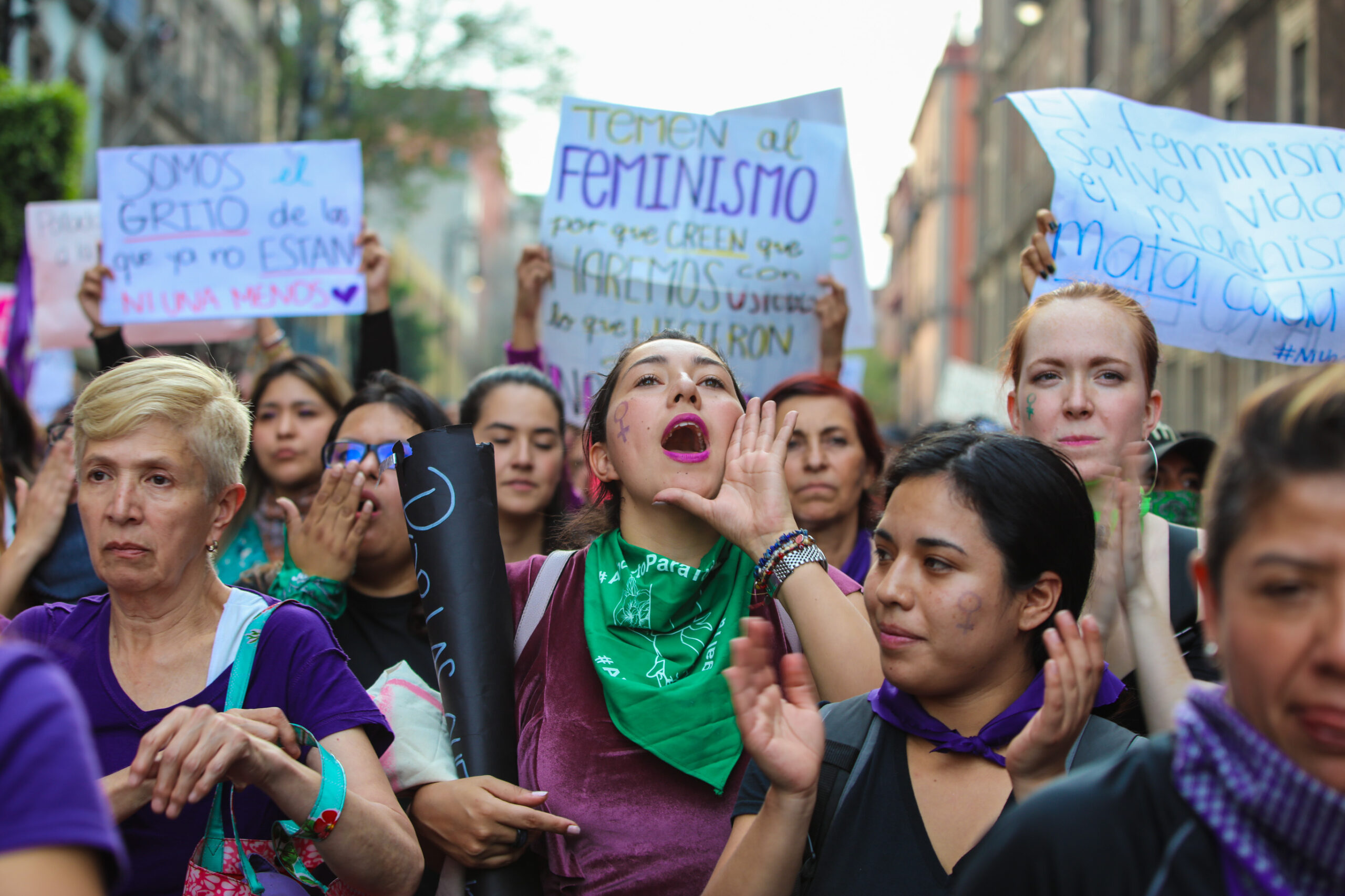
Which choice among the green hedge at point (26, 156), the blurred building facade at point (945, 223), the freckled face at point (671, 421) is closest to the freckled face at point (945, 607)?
the freckled face at point (671, 421)

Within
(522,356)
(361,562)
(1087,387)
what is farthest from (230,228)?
(1087,387)

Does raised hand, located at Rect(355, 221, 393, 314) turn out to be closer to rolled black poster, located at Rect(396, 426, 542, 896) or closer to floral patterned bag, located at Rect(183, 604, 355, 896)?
rolled black poster, located at Rect(396, 426, 542, 896)

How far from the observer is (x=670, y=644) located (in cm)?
259

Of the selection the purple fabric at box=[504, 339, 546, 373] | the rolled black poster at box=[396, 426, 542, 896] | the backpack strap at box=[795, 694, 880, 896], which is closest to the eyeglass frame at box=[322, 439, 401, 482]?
the rolled black poster at box=[396, 426, 542, 896]

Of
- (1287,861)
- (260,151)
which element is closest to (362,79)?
(260,151)

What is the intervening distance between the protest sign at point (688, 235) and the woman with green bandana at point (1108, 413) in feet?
5.75

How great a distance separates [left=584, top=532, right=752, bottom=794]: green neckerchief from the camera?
2432mm

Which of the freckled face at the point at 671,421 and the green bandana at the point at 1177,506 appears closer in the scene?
the freckled face at the point at 671,421

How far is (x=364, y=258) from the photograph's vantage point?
489 centimetres

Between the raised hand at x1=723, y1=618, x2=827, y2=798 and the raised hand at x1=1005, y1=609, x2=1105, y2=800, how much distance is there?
0.32 m

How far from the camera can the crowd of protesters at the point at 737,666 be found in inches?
49.3

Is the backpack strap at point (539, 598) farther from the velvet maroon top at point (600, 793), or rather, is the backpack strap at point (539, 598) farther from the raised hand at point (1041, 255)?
the raised hand at point (1041, 255)

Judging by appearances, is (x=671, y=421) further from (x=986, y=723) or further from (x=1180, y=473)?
(x=1180, y=473)

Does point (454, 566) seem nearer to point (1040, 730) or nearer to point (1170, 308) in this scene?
point (1040, 730)
